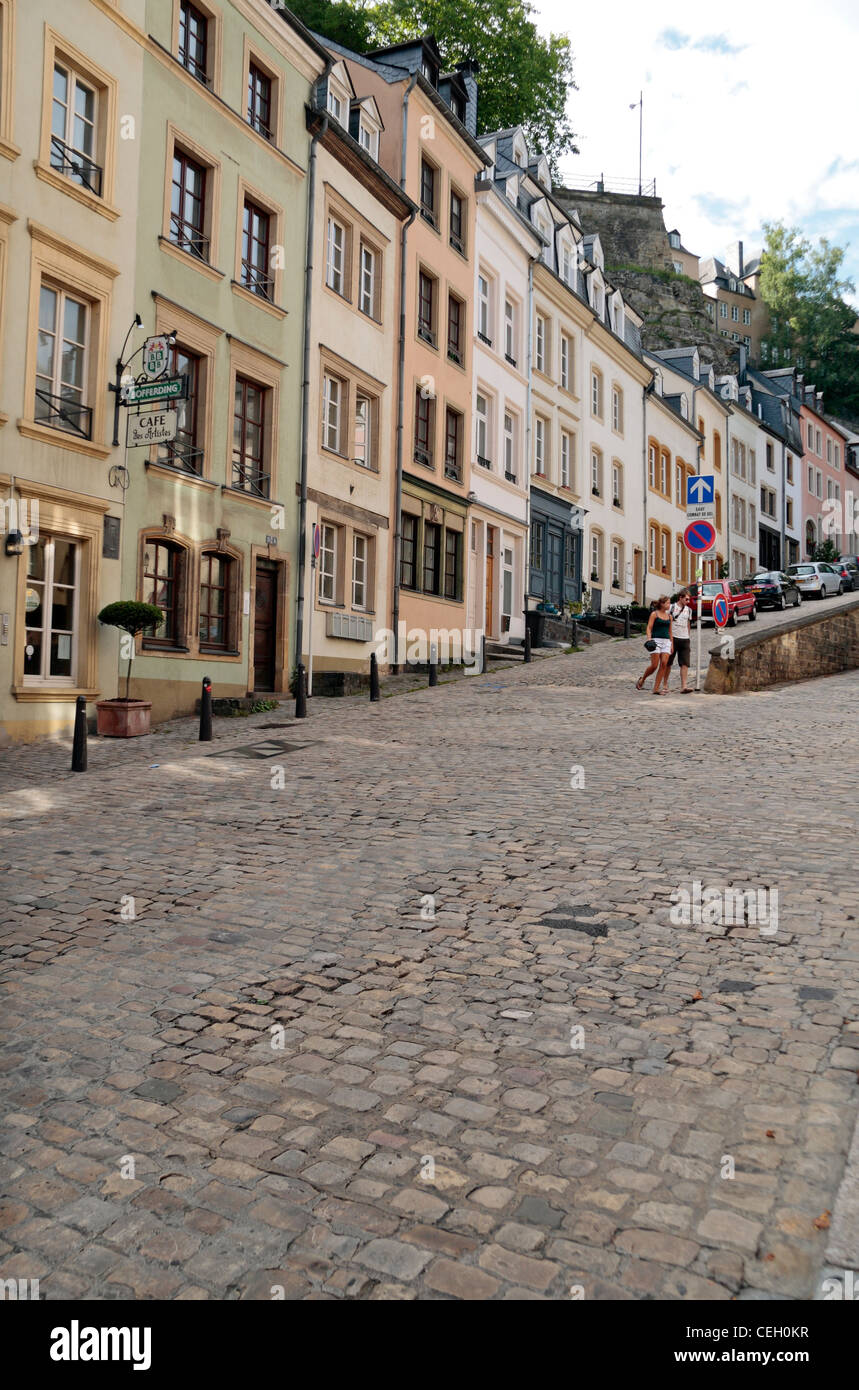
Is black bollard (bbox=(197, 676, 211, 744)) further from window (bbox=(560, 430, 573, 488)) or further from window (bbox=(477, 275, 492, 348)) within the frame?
window (bbox=(560, 430, 573, 488))

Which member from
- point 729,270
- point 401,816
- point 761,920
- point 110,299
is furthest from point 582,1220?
point 729,270

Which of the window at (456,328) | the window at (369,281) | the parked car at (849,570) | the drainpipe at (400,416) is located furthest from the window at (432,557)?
the parked car at (849,570)

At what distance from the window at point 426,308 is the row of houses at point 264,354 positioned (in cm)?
9

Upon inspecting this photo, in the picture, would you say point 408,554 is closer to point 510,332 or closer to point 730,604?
point 510,332

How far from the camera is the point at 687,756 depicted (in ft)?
38.8

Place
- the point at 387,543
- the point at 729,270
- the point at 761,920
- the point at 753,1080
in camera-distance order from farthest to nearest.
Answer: the point at 729,270 → the point at 387,543 → the point at 761,920 → the point at 753,1080

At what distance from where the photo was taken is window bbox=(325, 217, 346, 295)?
2150cm

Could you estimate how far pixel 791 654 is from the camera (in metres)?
21.6

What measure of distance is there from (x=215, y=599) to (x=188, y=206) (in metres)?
6.51

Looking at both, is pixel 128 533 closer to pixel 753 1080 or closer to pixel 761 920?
pixel 761 920

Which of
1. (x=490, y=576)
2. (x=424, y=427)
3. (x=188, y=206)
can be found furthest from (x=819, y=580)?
(x=188, y=206)

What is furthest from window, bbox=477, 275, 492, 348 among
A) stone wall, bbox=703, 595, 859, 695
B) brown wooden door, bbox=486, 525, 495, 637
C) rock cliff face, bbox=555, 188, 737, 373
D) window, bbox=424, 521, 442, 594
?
rock cliff face, bbox=555, 188, 737, 373
